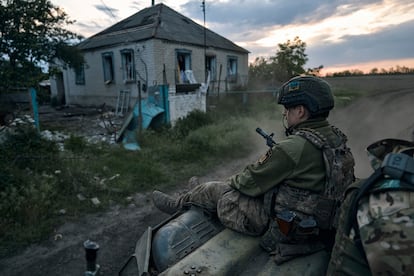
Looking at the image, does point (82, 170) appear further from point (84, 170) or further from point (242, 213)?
point (242, 213)

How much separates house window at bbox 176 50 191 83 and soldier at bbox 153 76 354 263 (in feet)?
39.1

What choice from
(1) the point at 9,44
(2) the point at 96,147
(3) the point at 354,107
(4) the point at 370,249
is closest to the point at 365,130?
(3) the point at 354,107

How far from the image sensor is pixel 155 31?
12.5 m

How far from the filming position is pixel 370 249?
1.01 m

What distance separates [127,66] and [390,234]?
44.4 feet

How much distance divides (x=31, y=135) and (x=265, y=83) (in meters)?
15.7

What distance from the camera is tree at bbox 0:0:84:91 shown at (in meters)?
6.76

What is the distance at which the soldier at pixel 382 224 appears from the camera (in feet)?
3.16

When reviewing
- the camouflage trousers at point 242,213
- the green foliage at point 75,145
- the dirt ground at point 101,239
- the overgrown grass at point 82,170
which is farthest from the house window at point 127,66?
the camouflage trousers at point 242,213

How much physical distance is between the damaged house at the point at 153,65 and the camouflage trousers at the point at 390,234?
346 inches

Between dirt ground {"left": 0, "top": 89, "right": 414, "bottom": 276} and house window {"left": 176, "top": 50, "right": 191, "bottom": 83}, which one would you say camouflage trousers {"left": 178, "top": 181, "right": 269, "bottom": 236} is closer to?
dirt ground {"left": 0, "top": 89, "right": 414, "bottom": 276}

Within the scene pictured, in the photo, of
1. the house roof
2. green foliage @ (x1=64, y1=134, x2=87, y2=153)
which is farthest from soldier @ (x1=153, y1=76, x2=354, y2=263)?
the house roof

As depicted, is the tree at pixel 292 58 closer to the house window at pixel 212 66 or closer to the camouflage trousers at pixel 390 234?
the house window at pixel 212 66

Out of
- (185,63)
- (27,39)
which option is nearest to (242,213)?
(27,39)
